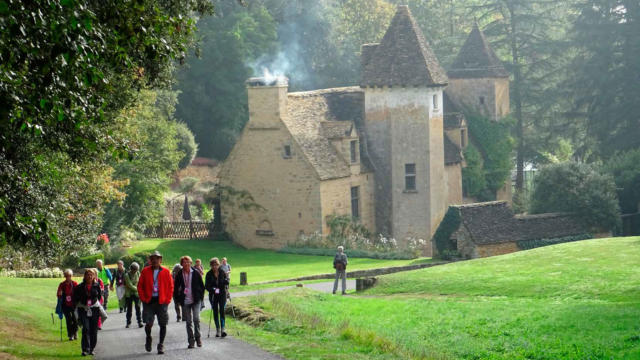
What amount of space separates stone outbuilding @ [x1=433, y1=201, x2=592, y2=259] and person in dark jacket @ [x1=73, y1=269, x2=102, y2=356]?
29486mm

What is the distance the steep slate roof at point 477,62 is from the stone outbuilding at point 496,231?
52.1ft

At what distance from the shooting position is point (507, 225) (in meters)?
48.8

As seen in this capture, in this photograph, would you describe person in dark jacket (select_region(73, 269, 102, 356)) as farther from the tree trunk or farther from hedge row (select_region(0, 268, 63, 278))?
the tree trunk

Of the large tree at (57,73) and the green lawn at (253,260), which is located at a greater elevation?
the large tree at (57,73)

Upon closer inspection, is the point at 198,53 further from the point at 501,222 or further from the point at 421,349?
the point at 501,222

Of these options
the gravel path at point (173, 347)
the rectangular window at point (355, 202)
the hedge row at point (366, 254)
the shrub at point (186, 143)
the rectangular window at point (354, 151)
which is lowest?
the gravel path at point (173, 347)

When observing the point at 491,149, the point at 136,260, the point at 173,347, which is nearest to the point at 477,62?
the point at 491,149

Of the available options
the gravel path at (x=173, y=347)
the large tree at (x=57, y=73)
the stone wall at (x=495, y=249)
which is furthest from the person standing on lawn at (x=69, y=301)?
the stone wall at (x=495, y=249)

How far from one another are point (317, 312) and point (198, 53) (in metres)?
7.61

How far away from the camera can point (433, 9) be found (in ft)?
274

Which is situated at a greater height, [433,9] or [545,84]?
[433,9]

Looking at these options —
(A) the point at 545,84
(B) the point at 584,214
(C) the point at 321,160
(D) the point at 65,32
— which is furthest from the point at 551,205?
(D) the point at 65,32

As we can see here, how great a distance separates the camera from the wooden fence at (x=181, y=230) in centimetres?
5684

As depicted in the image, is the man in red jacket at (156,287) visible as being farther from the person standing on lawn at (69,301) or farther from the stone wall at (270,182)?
the stone wall at (270,182)
